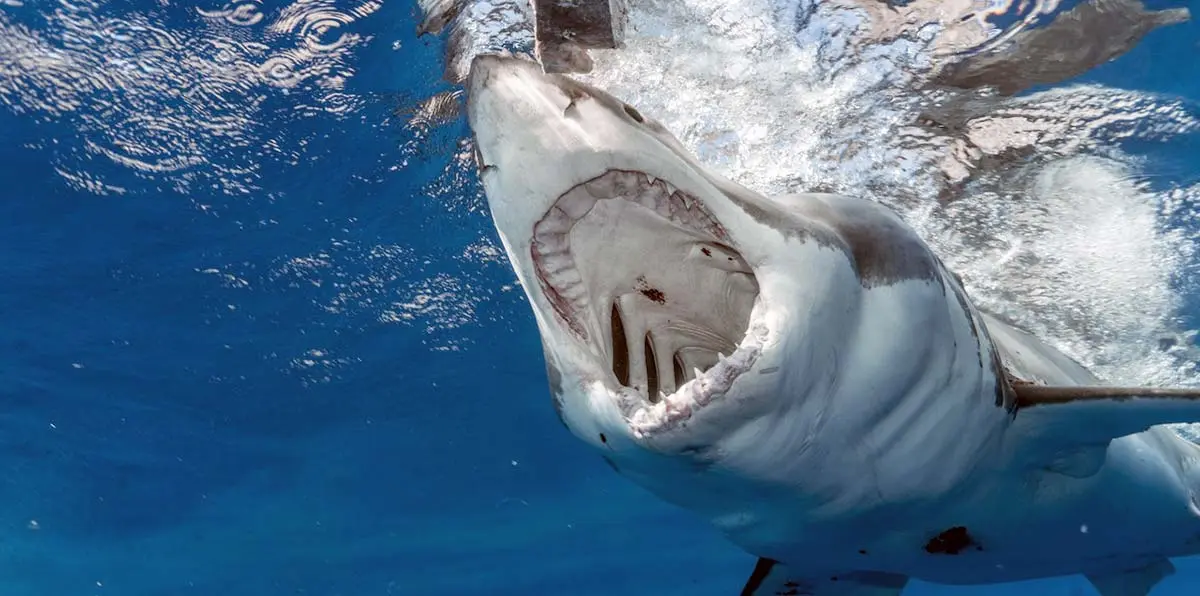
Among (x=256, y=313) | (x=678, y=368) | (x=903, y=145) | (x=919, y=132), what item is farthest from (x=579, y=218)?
(x=256, y=313)

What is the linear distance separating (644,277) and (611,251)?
9.7 inches

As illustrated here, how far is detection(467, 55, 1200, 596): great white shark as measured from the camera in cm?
231

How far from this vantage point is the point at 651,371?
3.14m

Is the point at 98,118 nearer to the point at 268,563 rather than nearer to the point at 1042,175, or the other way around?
the point at 1042,175

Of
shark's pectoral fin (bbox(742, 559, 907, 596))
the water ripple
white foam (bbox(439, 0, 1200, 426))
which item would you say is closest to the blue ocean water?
the water ripple

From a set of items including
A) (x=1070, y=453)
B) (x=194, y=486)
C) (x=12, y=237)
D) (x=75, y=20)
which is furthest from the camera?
(x=194, y=486)

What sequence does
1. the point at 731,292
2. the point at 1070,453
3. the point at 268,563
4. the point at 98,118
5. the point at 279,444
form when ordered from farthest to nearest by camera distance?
the point at 268,563
the point at 279,444
the point at 98,118
the point at 1070,453
the point at 731,292

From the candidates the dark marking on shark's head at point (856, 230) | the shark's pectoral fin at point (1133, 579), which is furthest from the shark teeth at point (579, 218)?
the shark's pectoral fin at point (1133, 579)

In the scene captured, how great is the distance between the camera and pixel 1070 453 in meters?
3.47

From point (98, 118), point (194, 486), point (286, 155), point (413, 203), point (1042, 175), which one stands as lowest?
point (194, 486)

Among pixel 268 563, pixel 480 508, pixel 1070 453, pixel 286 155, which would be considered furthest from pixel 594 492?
pixel 1070 453

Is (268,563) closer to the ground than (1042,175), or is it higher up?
closer to the ground

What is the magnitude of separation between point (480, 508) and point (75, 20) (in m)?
15.0

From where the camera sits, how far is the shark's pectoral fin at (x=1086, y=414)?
300 centimetres
